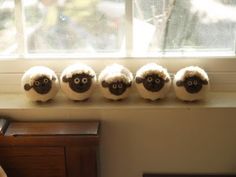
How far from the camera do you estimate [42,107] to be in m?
1.47

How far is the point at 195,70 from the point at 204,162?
37 cm

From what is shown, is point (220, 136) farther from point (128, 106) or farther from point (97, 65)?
point (97, 65)

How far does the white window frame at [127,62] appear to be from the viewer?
5.09 feet

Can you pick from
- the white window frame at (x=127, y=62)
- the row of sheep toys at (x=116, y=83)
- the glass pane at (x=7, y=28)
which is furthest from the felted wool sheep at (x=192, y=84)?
the glass pane at (x=7, y=28)

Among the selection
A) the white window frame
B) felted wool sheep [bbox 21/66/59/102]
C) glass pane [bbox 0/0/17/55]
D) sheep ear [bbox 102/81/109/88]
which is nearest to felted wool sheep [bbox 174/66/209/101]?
the white window frame

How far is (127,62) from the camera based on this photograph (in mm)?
1573

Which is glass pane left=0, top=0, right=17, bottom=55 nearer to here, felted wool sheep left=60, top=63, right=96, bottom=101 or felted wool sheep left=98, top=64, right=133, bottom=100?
felted wool sheep left=60, top=63, right=96, bottom=101

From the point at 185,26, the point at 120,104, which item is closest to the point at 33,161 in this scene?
the point at 120,104

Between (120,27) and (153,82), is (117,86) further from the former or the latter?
(120,27)

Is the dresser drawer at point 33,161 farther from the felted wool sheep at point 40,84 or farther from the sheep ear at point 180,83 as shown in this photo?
the sheep ear at point 180,83

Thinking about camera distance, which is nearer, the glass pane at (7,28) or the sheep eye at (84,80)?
the sheep eye at (84,80)

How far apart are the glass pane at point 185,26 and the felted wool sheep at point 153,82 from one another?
0.51ft

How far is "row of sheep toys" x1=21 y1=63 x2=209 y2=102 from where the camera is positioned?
144 cm

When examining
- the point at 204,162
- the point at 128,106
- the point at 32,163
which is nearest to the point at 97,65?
the point at 128,106
